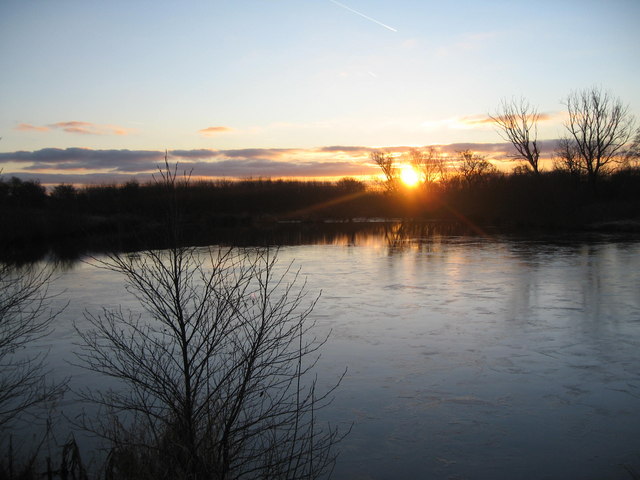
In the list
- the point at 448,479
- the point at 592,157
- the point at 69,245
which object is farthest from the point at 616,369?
the point at 592,157

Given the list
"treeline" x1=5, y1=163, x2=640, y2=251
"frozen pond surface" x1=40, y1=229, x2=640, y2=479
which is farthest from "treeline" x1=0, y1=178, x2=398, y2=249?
"frozen pond surface" x1=40, y1=229, x2=640, y2=479

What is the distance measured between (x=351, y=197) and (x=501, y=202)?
2867 centimetres

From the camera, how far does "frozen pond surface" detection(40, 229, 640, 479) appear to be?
4789 millimetres

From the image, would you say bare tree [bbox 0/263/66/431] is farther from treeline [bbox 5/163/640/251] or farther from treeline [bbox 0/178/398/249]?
treeline [bbox 0/178/398/249]

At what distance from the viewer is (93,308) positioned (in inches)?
436

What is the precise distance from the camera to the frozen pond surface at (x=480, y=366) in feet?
15.7

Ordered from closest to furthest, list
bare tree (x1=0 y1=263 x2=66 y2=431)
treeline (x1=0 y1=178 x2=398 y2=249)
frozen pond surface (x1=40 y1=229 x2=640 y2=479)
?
frozen pond surface (x1=40 y1=229 x2=640 y2=479) → bare tree (x1=0 y1=263 x2=66 y2=431) → treeline (x1=0 y1=178 x2=398 y2=249)

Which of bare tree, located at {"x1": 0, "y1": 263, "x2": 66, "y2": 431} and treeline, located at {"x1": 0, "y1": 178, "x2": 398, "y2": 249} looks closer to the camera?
bare tree, located at {"x1": 0, "y1": 263, "x2": 66, "y2": 431}

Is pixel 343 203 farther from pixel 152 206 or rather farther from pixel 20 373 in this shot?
pixel 20 373

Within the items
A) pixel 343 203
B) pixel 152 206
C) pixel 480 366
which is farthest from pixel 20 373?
pixel 343 203

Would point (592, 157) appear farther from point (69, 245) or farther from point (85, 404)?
point (85, 404)

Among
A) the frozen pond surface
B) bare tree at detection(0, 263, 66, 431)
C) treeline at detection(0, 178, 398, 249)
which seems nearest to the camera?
the frozen pond surface

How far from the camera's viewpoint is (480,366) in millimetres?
7055

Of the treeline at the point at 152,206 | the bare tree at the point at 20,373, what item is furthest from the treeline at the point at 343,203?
the bare tree at the point at 20,373
